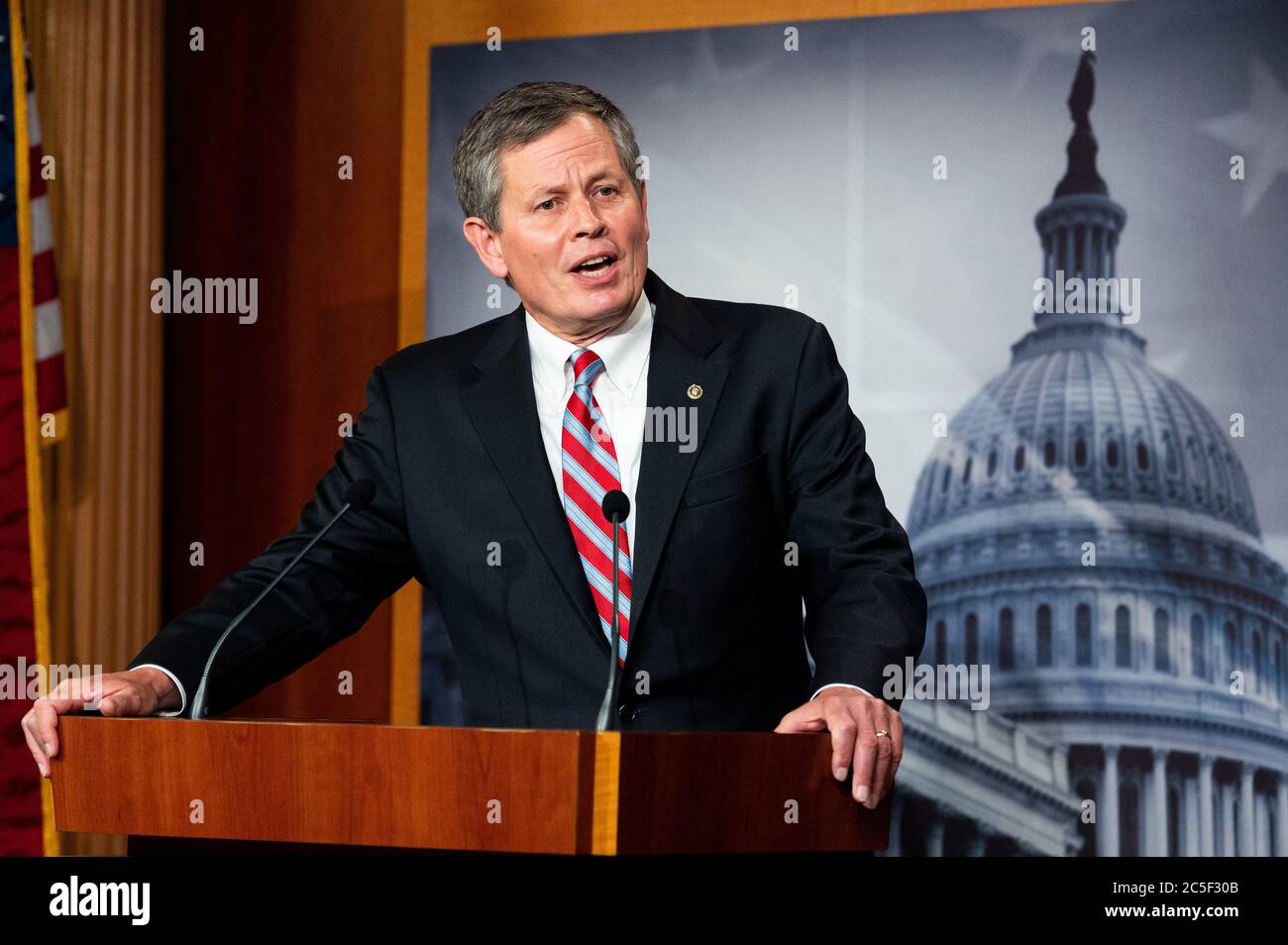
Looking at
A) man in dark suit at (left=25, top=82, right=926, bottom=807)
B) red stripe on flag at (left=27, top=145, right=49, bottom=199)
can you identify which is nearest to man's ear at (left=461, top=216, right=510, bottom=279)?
man in dark suit at (left=25, top=82, right=926, bottom=807)

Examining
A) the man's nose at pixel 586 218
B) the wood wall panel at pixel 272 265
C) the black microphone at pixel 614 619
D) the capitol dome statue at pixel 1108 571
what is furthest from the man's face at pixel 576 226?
the wood wall panel at pixel 272 265

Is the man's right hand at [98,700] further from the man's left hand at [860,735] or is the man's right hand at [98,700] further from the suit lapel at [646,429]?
the man's left hand at [860,735]

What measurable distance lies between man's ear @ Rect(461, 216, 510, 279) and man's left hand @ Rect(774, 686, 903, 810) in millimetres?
1095

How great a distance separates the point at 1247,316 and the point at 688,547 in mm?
2179

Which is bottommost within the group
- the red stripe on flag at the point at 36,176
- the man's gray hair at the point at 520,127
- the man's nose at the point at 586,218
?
the man's nose at the point at 586,218

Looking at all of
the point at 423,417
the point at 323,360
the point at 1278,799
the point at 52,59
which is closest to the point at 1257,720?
the point at 1278,799

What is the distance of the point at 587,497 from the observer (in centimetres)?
214

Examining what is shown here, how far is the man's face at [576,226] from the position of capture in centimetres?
225

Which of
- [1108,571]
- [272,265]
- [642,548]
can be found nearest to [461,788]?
[642,548]

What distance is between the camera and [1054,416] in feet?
12.1

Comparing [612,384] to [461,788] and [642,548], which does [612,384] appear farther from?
[461,788]

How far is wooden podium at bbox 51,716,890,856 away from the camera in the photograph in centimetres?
129

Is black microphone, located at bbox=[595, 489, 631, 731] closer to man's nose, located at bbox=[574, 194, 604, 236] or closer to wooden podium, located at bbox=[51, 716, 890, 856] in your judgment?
wooden podium, located at bbox=[51, 716, 890, 856]
